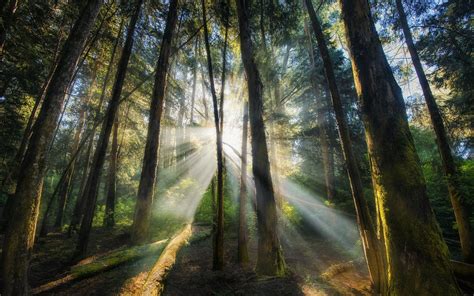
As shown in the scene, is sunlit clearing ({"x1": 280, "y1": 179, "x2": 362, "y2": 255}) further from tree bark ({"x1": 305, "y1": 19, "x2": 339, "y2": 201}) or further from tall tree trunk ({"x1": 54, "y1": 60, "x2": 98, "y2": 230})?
tall tree trunk ({"x1": 54, "y1": 60, "x2": 98, "y2": 230})

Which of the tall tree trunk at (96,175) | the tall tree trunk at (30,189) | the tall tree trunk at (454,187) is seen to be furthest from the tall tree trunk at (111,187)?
the tall tree trunk at (454,187)

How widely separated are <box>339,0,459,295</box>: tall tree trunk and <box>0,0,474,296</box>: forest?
2 centimetres

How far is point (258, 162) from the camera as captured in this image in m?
6.53

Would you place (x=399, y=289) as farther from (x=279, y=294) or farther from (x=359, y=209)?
(x=359, y=209)

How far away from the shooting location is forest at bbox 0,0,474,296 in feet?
11.2

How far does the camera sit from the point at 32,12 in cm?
748

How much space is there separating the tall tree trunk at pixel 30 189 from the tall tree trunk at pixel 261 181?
455cm

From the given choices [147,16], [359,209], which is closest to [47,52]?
[147,16]

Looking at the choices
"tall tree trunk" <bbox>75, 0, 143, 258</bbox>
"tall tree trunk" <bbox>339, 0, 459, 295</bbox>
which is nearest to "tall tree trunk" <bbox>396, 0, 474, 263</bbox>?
"tall tree trunk" <bbox>339, 0, 459, 295</bbox>

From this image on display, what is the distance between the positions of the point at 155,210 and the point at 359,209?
11.6 m

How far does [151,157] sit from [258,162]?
454cm

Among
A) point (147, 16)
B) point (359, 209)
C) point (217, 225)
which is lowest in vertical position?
point (217, 225)

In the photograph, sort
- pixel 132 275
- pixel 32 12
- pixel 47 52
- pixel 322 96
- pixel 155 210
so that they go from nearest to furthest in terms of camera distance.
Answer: pixel 132 275 < pixel 32 12 < pixel 47 52 < pixel 155 210 < pixel 322 96

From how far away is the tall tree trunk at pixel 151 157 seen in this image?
8.35m
